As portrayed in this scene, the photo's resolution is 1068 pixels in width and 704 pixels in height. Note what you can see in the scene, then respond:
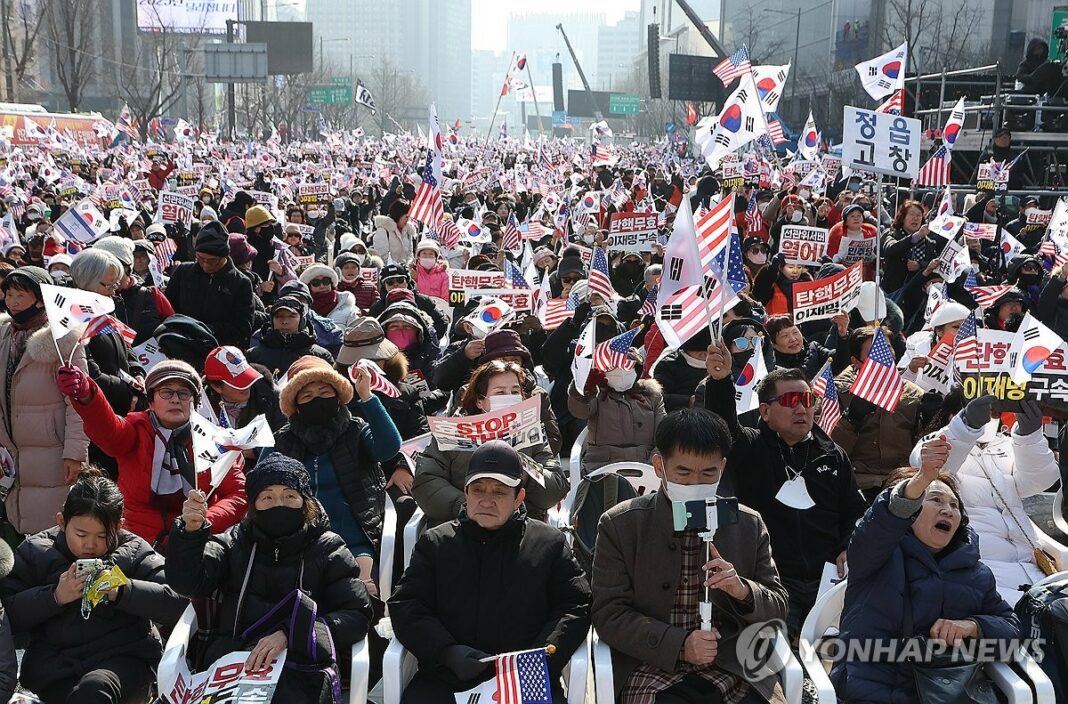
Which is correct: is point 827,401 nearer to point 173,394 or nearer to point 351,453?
point 351,453

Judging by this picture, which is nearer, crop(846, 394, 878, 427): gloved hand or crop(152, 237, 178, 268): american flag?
crop(846, 394, 878, 427): gloved hand

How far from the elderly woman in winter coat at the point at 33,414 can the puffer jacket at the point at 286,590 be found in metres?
1.95

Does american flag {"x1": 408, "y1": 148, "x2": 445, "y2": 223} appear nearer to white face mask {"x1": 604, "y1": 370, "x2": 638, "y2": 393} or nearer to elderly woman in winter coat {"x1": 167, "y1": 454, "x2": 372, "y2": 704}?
white face mask {"x1": 604, "y1": 370, "x2": 638, "y2": 393}

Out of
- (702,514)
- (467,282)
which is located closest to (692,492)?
(702,514)

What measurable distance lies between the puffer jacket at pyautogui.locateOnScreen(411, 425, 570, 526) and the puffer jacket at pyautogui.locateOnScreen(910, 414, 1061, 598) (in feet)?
5.21

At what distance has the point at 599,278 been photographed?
9.58m

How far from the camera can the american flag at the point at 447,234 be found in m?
13.7

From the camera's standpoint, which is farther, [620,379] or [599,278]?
[599,278]

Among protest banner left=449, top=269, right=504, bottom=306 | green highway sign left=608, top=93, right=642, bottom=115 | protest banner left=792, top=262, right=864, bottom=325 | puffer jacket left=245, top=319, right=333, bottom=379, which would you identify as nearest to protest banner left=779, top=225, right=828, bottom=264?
protest banner left=792, top=262, right=864, bottom=325

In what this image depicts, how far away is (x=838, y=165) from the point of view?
77.6 feet

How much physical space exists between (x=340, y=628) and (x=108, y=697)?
2.87 ft

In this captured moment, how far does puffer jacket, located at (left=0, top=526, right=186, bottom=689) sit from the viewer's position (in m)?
4.21

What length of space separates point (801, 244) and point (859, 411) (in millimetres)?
5213

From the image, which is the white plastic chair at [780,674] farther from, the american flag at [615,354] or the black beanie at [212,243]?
the black beanie at [212,243]
